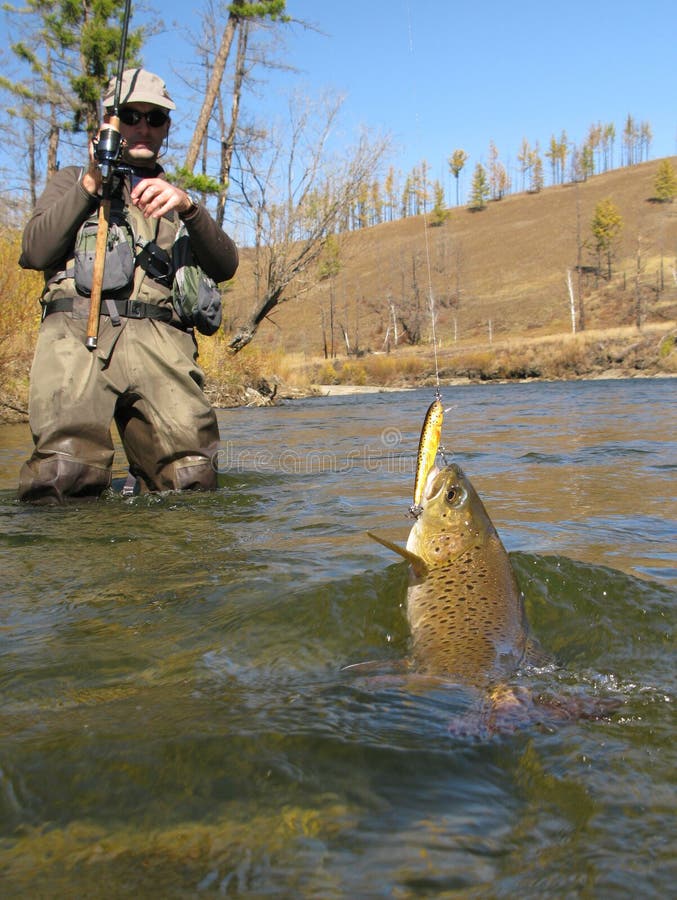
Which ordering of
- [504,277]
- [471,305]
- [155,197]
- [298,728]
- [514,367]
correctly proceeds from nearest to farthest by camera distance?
[298,728] → [155,197] → [514,367] → [471,305] → [504,277]

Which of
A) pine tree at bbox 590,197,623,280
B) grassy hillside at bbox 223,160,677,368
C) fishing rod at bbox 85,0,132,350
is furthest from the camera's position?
pine tree at bbox 590,197,623,280

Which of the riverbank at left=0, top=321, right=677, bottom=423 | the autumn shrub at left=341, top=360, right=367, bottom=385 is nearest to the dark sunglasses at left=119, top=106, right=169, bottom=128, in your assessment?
the riverbank at left=0, top=321, right=677, bottom=423

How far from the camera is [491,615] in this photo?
7.75 ft

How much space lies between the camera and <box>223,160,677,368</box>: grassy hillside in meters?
66.2

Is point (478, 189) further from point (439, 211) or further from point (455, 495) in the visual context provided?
point (455, 495)

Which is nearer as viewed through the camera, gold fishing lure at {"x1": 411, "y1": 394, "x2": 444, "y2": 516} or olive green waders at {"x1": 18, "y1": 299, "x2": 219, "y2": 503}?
gold fishing lure at {"x1": 411, "y1": 394, "x2": 444, "y2": 516}

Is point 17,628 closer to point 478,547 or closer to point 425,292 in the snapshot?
point 478,547

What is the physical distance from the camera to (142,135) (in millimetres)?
4527

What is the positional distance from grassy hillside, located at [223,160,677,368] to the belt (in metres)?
48.7

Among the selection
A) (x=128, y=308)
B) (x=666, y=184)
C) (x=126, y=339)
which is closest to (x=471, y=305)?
(x=666, y=184)

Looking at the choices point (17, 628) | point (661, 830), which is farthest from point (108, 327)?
point (661, 830)

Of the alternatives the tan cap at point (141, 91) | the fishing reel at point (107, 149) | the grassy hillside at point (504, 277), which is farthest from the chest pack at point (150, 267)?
the grassy hillside at point (504, 277)

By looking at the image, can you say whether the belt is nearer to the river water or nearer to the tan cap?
the tan cap

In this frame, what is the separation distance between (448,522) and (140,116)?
3223mm
